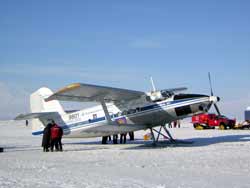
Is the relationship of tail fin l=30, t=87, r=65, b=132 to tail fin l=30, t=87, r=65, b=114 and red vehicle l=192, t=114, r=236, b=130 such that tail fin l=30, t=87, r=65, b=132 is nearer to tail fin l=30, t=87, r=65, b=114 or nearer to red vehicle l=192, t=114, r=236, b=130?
tail fin l=30, t=87, r=65, b=114

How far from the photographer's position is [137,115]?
774 inches

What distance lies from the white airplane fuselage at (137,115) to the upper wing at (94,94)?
32.1 inches

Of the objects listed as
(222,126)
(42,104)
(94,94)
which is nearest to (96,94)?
(94,94)

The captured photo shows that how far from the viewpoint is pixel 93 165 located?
444 inches

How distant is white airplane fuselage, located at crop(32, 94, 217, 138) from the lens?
18734mm

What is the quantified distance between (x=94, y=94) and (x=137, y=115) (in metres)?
2.65

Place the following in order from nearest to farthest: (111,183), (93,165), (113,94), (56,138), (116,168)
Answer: (111,183), (116,168), (93,165), (56,138), (113,94)

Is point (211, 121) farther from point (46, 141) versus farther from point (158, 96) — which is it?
point (46, 141)

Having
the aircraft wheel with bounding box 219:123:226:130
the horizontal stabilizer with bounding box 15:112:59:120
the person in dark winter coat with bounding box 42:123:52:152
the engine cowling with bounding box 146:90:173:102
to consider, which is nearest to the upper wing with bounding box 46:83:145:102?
the engine cowling with bounding box 146:90:173:102

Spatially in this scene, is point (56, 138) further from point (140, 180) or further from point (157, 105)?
point (140, 180)

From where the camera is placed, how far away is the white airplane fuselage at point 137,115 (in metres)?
18.7

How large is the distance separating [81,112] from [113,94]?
12.6ft

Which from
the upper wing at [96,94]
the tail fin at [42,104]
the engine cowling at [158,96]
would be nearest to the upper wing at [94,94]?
the upper wing at [96,94]

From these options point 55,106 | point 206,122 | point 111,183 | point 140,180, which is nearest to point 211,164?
point 140,180
